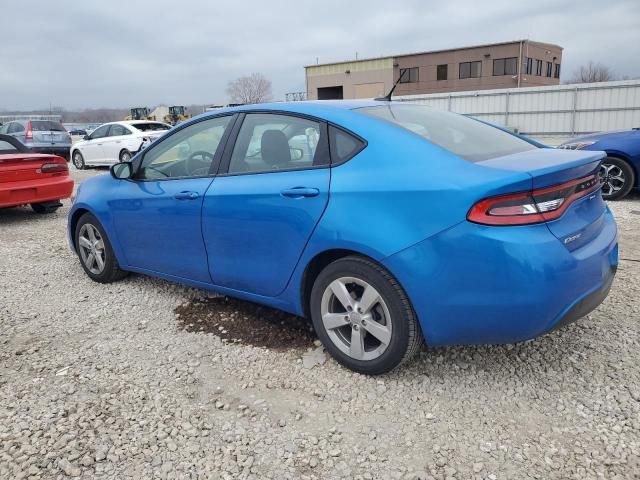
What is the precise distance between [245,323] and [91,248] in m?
1.91

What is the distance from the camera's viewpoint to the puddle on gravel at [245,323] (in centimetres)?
344

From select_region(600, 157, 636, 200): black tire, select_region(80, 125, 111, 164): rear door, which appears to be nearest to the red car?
select_region(80, 125, 111, 164): rear door

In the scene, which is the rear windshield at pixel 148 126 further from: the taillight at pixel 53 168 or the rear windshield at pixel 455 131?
the rear windshield at pixel 455 131

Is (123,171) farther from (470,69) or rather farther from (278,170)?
(470,69)

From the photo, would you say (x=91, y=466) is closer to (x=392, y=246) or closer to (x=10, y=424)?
(x=10, y=424)

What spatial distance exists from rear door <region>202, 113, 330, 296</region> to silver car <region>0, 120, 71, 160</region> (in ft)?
55.2

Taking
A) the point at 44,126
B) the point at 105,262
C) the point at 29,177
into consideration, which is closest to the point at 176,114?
the point at 44,126

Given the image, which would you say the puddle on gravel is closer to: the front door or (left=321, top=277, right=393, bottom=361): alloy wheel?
the front door

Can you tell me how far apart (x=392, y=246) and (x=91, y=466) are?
5.59 ft

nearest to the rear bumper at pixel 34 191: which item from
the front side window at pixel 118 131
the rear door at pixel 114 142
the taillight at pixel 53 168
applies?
the taillight at pixel 53 168

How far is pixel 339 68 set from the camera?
53.8m

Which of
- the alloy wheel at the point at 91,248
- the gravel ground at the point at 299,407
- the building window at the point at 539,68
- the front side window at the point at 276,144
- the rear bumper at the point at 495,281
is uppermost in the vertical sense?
the building window at the point at 539,68

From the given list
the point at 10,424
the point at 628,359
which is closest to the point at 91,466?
the point at 10,424

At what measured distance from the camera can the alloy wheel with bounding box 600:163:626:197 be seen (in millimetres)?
7609
